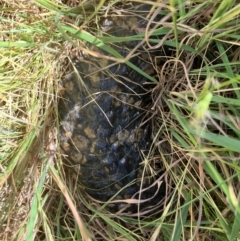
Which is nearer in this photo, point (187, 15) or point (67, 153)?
point (187, 15)

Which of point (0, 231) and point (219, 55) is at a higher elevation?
point (219, 55)

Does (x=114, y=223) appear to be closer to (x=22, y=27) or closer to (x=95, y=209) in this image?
(x=95, y=209)

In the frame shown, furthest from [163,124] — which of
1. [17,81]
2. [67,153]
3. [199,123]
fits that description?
[17,81]
